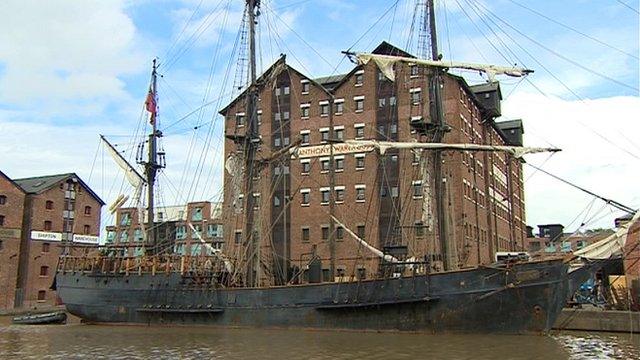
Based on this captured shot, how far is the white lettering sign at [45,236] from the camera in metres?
60.1

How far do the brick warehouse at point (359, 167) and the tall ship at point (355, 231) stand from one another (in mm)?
136

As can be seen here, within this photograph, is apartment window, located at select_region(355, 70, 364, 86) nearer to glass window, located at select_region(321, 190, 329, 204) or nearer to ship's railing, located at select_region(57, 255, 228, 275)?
glass window, located at select_region(321, 190, 329, 204)

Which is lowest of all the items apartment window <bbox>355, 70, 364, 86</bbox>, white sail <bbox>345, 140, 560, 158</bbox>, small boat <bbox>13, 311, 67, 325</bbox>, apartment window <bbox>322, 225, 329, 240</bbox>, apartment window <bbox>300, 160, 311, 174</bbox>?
small boat <bbox>13, 311, 67, 325</bbox>

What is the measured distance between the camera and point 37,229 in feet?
198

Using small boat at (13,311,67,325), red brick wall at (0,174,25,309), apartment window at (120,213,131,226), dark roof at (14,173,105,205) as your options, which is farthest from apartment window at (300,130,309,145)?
red brick wall at (0,174,25,309)

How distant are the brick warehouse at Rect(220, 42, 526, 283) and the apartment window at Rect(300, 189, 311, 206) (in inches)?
3.5

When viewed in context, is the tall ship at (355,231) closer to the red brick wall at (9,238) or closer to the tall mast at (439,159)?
the tall mast at (439,159)

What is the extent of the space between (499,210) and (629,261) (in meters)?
31.4

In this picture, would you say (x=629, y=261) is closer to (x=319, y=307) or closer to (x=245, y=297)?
(x=319, y=307)

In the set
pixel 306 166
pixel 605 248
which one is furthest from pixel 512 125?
pixel 605 248

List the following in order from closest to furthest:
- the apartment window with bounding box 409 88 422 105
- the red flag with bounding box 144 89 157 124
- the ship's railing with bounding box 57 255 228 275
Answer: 1. the ship's railing with bounding box 57 255 228 275
2. the red flag with bounding box 144 89 157 124
3. the apartment window with bounding box 409 88 422 105

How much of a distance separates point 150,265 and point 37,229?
29.4m

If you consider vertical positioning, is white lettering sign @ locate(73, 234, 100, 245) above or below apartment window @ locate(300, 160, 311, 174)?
below

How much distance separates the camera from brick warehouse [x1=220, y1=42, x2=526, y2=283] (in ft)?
164
